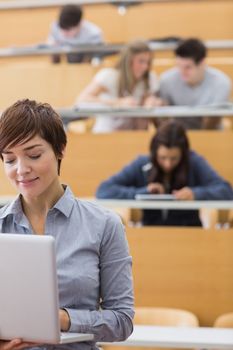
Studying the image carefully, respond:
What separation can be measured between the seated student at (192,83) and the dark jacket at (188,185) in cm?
93

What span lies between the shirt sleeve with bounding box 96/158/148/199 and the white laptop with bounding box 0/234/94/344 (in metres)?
2.01

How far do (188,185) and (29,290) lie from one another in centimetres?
214

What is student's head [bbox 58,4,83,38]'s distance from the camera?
4.95 metres

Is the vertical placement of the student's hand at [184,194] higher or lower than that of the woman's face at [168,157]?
lower

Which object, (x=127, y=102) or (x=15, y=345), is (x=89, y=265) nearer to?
(x=15, y=345)

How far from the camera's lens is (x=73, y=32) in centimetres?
518

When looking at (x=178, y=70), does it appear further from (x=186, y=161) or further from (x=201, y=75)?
(x=186, y=161)

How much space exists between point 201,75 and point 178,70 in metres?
0.13

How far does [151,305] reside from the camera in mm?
2900

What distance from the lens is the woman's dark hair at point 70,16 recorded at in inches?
195

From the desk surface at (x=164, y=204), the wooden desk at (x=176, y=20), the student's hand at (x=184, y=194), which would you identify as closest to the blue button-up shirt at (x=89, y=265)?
the desk surface at (x=164, y=204)

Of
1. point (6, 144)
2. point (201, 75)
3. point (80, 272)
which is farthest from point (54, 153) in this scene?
point (201, 75)

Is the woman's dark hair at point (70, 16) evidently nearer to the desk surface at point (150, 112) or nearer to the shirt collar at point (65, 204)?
the desk surface at point (150, 112)

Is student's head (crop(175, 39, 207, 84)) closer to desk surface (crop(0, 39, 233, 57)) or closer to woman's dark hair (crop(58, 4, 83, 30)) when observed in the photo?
desk surface (crop(0, 39, 233, 57))
